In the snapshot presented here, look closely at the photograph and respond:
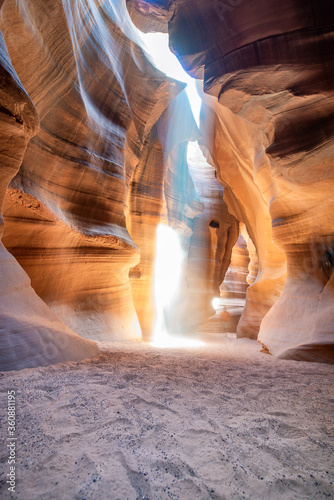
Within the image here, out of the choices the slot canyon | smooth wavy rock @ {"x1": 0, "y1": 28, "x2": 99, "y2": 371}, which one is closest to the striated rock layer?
the slot canyon

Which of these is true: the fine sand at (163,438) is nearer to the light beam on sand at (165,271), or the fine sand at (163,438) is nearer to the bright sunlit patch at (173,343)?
the bright sunlit patch at (173,343)

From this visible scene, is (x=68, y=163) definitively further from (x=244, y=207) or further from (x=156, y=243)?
(x=244, y=207)

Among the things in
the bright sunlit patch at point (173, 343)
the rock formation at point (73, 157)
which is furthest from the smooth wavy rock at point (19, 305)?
the bright sunlit patch at point (173, 343)

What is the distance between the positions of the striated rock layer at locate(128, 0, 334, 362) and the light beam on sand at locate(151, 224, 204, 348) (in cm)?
614

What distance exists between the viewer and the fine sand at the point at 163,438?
109cm

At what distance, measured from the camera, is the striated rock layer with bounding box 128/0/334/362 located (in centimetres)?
411

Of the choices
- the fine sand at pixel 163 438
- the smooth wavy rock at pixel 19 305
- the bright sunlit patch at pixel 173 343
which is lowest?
the bright sunlit patch at pixel 173 343

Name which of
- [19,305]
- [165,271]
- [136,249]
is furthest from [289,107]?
[165,271]

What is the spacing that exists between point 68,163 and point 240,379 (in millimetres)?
4790

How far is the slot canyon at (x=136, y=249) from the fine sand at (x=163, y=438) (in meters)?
0.01

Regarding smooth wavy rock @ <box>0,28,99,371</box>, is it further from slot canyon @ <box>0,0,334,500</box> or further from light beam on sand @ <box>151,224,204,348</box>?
light beam on sand @ <box>151,224,204,348</box>

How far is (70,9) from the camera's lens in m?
4.79

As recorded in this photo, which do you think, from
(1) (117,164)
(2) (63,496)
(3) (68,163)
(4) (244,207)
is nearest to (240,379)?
(2) (63,496)

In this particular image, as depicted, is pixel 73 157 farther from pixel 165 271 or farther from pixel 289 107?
pixel 165 271
